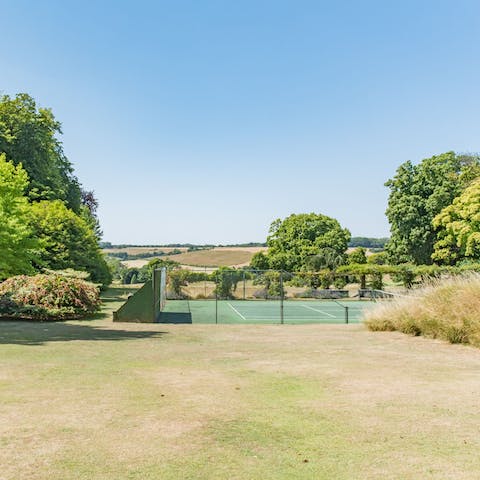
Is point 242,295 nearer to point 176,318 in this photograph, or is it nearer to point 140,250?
point 176,318

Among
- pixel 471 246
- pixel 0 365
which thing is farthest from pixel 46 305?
pixel 471 246

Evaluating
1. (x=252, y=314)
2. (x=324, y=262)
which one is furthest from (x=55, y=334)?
(x=324, y=262)

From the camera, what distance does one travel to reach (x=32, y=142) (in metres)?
43.7

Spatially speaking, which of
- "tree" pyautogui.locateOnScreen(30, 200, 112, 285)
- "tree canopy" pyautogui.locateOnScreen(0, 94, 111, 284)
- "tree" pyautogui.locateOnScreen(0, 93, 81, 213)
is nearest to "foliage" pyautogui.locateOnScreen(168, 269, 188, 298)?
"tree canopy" pyautogui.locateOnScreen(0, 94, 111, 284)

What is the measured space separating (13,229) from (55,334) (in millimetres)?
9560

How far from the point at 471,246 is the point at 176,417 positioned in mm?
46626

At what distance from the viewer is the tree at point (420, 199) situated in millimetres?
58125

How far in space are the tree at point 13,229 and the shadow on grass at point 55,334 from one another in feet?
18.6

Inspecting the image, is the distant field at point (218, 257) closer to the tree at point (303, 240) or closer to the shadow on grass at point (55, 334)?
the tree at point (303, 240)

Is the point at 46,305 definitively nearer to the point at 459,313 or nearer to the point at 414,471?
the point at 459,313

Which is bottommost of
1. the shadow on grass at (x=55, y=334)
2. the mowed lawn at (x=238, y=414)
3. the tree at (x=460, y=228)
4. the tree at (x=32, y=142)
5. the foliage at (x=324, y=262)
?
the shadow on grass at (x=55, y=334)

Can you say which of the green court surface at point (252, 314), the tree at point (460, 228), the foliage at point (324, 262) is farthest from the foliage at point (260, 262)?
the green court surface at point (252, 314)

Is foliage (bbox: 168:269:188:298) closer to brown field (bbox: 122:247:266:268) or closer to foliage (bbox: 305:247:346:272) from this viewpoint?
foliage (bbox: 305:247:346:272)

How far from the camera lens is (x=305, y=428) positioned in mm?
6305
